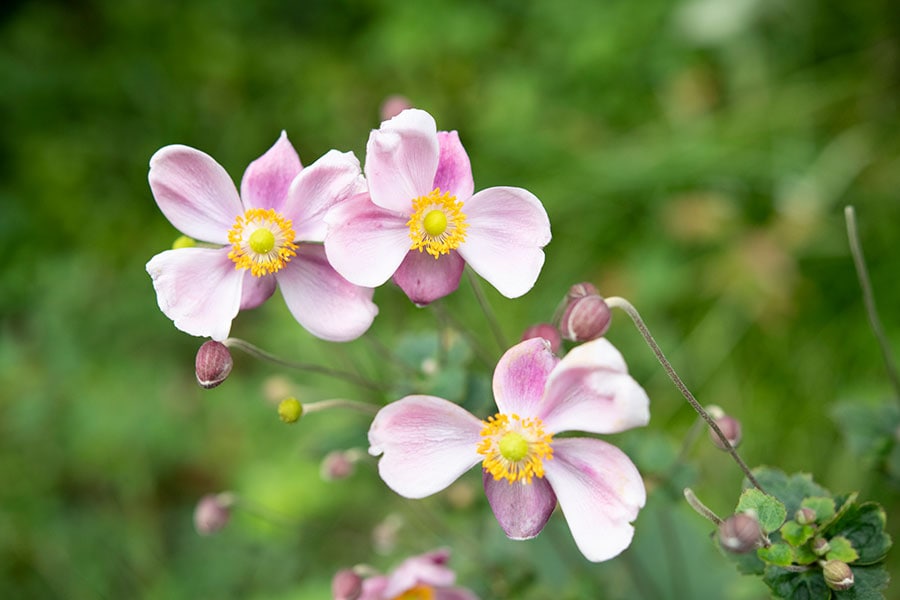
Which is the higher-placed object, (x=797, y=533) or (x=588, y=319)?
(x=588, y=319)

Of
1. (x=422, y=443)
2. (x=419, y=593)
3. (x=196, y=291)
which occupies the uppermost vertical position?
(x=196, y=291)

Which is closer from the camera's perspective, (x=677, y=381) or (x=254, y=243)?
(x=677, y=381)

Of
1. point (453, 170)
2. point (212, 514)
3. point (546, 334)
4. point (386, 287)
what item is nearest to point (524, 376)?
point (546, 334)

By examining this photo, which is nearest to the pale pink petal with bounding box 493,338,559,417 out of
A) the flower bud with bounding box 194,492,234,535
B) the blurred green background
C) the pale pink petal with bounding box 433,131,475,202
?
the pale pink petal with bounding box 433,131,475,202

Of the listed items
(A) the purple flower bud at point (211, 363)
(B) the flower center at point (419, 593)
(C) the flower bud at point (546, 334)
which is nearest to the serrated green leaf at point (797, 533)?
(C) the flower bud at point (546, 334)

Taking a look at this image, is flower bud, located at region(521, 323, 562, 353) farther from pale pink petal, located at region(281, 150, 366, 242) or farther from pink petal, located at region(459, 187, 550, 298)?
pale pink petal, located at region(281, 150, 366, 242)

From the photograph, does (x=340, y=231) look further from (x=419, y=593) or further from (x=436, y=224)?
(x=419, y=593)
